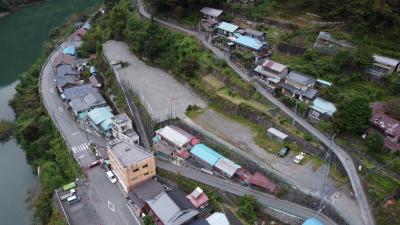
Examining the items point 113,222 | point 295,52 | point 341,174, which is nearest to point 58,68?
point 113,222

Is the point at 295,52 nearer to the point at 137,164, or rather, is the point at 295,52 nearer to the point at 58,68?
the point at 137,164

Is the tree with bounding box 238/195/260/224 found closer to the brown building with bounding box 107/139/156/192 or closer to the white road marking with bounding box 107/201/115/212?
the brown building with bounding box 107/139/156/192

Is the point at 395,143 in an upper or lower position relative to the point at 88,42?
upper

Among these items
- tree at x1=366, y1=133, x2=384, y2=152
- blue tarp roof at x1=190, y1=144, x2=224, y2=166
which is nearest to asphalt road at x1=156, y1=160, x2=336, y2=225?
blue tarp roof at x1=190, y1=144, x2=224, y2=166

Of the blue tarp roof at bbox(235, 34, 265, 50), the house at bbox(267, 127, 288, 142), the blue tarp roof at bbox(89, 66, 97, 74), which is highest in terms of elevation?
the blue tarp roof at bbox(235, 34, 265, 50)

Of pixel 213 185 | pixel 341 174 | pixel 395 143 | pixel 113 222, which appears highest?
pixel 395 143

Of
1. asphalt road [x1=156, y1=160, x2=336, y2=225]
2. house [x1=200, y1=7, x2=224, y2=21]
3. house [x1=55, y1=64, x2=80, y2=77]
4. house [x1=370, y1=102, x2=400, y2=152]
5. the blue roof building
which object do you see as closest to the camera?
the blue roof building

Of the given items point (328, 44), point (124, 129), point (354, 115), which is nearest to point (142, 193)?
point (124, 129)

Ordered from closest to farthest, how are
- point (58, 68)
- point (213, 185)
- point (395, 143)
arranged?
point (395, 143) → point (213, 185) → point (58, 68)
